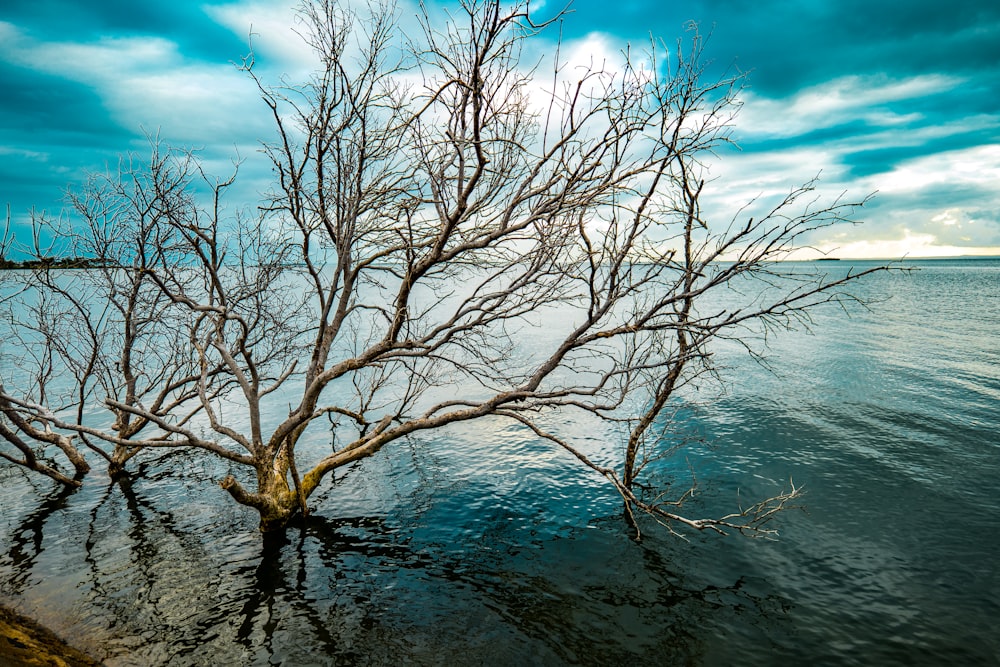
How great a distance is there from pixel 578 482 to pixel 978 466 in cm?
1334

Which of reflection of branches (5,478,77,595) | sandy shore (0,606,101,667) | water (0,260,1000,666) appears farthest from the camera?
reflection of branches (5,478,77,595)

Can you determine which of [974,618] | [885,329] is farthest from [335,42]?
[885,329]

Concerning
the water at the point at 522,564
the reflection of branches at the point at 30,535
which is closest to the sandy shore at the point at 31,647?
the water at the point at 522,564

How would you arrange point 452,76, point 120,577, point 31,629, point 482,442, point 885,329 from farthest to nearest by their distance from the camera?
1. point 885,329
2. point 482,442
3. point 120,577
4. point 31,629
5. point 452,76

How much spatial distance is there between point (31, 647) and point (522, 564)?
8.76 meters

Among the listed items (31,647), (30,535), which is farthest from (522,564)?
(30,535)

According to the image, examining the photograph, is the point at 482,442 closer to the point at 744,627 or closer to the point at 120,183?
the point at 744,627

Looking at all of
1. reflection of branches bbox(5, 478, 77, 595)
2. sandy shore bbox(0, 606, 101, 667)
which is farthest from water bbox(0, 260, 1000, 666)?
sandy shore bbox(0, 606, 101, 667)

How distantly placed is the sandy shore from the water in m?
0.35

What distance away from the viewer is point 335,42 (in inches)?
393

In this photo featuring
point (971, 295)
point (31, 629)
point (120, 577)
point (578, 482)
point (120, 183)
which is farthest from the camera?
point (971, 295)

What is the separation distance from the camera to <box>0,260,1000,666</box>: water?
9.65 meters

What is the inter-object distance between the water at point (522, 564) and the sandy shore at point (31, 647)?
Result: 1.13ft

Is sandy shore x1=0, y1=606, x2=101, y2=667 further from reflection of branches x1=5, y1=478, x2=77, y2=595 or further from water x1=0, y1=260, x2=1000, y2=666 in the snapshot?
reflection of branches x1=5, y1=478, x2=77, y2=595
